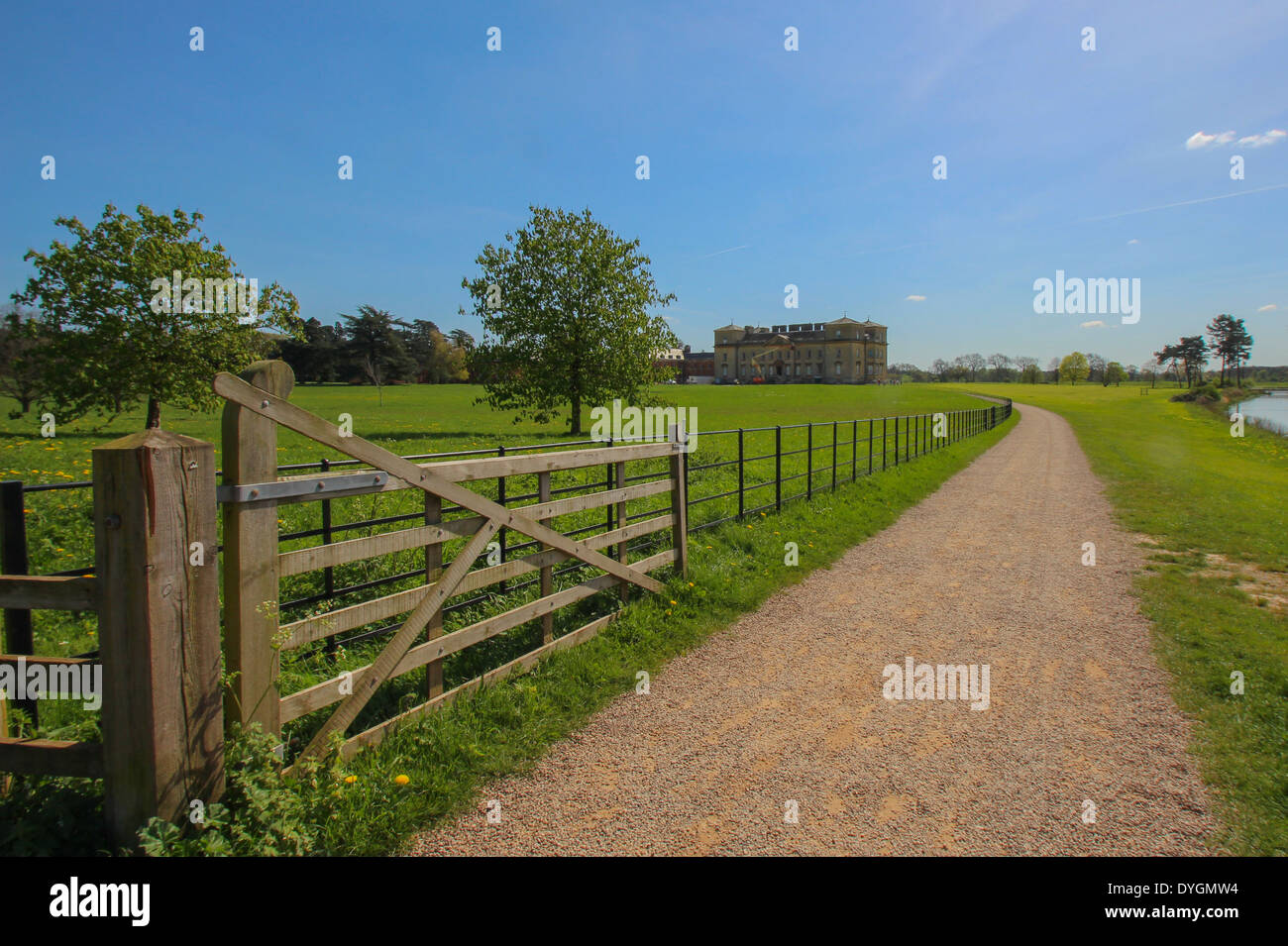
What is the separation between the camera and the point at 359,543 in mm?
3471

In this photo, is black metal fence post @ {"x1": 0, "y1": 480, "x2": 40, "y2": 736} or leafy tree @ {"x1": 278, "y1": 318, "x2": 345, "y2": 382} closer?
black metal fence post @ {"x1": 0, "y1": 480, "x2": 40, "y2": 736}

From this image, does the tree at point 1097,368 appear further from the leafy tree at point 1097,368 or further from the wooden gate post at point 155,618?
the wooden gate post at point 155,618

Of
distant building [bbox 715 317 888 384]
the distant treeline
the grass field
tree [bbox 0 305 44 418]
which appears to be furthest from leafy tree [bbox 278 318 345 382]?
distant building [bbox 715 317 888 384]

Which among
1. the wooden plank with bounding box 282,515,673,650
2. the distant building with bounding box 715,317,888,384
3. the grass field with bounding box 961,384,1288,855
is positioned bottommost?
the grass field with bounding box 961,384,1288,855

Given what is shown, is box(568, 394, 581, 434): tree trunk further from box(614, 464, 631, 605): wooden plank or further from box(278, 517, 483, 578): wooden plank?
box(278, 517, 483, 578): wooden plank

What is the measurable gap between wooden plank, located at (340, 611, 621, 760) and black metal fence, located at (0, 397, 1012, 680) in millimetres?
614

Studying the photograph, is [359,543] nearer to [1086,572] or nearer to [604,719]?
[604,719]

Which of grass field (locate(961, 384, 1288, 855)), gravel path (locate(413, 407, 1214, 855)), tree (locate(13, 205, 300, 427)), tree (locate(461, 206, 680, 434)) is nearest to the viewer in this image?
gravel path (locate(413, 407, 1214, 855))

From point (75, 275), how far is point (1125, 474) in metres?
29.9

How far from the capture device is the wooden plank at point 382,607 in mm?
3127

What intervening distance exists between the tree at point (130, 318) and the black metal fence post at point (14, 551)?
20.0m

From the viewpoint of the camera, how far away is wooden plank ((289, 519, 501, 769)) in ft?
10.5
